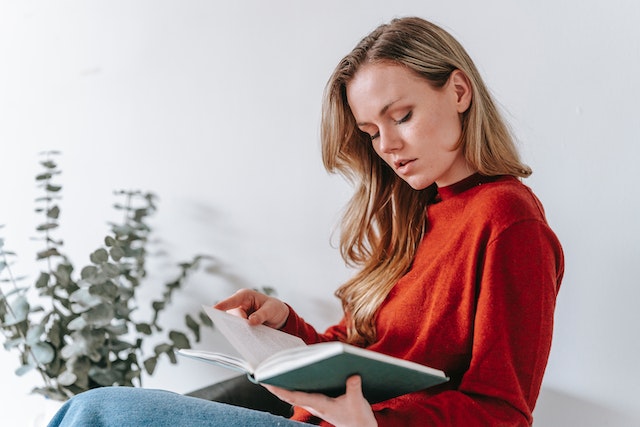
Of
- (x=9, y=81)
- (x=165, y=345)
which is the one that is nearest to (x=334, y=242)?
(x=165, y=345)

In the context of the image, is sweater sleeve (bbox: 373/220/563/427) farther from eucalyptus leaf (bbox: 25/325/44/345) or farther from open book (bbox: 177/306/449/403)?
eucalyptus leaf (bbox: 25/325/44/345)

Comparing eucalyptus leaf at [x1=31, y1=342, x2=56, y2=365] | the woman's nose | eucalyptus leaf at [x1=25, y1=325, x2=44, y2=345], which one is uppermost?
the woman's nose

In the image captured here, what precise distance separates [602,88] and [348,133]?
47 cm

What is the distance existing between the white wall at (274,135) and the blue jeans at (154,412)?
692mm

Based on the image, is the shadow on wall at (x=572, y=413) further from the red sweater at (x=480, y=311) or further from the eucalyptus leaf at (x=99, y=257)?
the eucalyptus leaf at (x=99, y=257)

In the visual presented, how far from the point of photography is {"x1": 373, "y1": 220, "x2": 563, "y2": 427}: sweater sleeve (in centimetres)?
95

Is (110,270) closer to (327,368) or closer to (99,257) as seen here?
(99,257)

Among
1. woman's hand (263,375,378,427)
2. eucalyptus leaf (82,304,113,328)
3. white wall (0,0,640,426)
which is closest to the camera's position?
woman's hand (263,375,378,427)

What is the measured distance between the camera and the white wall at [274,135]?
131 centimetres

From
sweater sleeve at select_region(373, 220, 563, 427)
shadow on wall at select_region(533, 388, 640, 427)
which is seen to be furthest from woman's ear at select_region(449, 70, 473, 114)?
shadow on wall at select_region(533, 388, 640, 427)

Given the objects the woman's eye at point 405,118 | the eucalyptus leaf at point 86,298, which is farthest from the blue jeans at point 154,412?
the eucalyptus leaf at point 86,298

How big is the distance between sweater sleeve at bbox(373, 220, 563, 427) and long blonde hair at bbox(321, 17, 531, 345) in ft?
0.57

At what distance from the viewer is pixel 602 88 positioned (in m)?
1.29

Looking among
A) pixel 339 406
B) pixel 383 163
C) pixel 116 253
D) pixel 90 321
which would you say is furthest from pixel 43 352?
pixel 339 406
